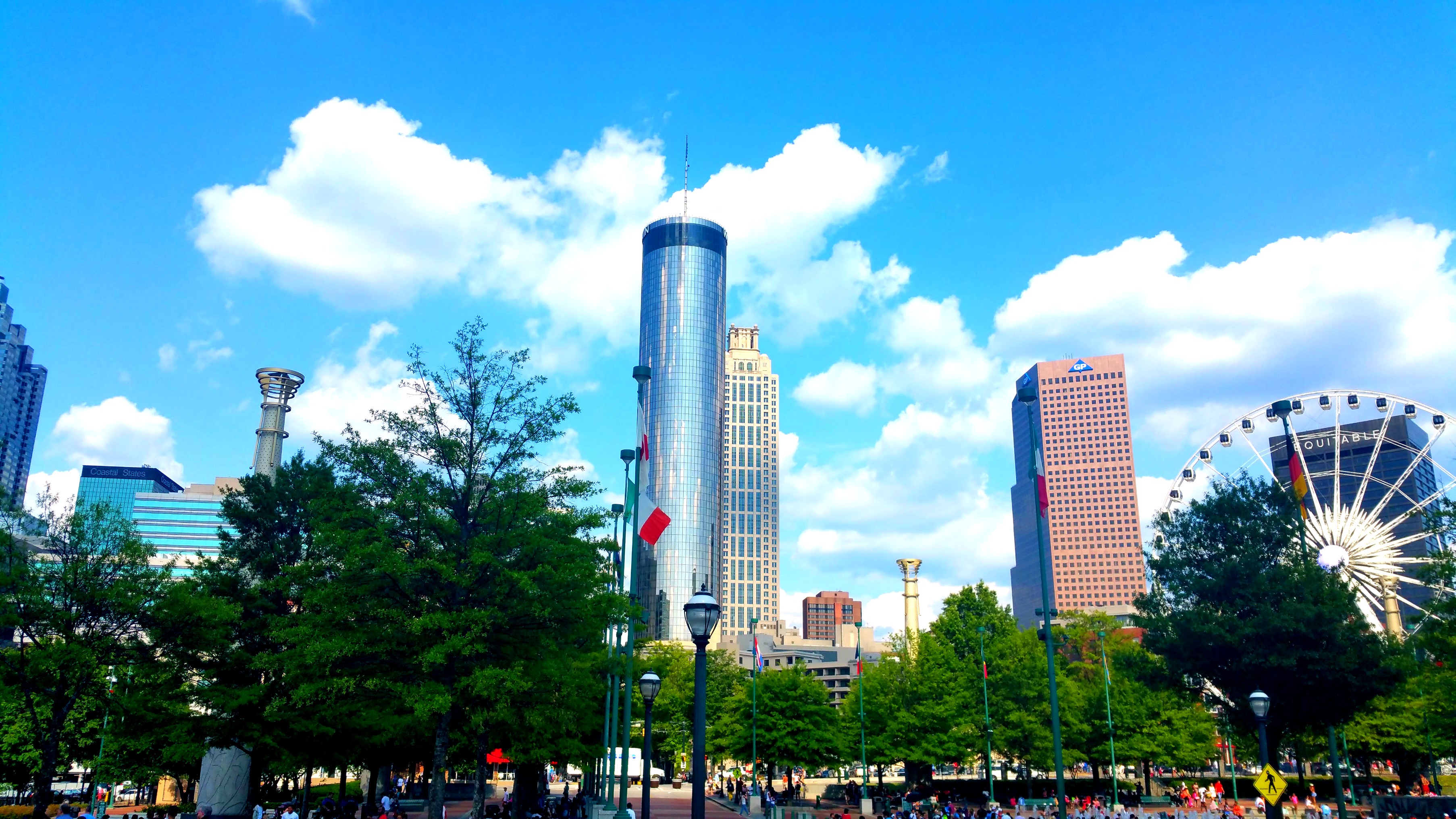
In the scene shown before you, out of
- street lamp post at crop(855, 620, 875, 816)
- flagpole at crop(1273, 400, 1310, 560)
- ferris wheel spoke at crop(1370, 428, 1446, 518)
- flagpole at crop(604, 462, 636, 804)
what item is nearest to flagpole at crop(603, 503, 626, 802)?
flagpole at crop(604, 462, 636, 804)

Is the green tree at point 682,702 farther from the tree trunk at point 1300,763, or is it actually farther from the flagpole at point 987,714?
the tree trunk at point 1300,763

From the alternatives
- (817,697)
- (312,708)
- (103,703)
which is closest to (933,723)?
(817,697)

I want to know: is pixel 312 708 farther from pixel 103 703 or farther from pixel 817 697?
pixel 817 697

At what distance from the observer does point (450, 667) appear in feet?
99.0

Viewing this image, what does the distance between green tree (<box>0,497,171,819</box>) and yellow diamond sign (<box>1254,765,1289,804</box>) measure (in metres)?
32.9

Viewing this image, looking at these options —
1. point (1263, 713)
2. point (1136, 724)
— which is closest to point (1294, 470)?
point (1263, 713)

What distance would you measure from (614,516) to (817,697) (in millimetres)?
33009

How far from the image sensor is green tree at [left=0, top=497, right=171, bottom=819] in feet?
106

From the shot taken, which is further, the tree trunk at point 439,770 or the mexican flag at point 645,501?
the tree trunk at point 439,770

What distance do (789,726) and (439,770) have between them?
129 feet

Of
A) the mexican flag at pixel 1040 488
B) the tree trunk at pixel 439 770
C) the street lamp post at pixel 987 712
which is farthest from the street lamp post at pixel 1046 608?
the street lamp post at pixel 987 712

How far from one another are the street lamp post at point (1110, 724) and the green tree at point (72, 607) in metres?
43.7

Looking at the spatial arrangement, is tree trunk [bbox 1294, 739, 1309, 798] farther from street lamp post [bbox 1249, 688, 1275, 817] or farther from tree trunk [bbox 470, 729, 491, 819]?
tree trunk [bbox 470, 729, 491, 819]

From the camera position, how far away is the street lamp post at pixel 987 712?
53.7 m
